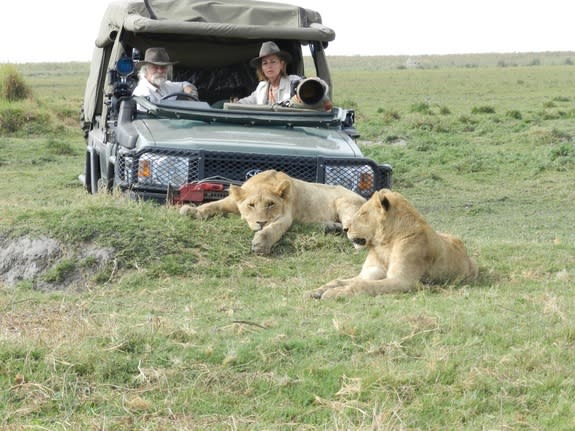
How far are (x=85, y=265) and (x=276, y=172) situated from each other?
4.53ft

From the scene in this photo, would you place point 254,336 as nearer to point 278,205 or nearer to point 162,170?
point 278,205

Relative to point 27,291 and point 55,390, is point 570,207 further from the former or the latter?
point 55,390

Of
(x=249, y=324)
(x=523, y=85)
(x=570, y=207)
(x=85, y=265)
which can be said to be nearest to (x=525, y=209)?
(x=570, y=207)

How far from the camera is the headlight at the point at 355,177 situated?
7434mm

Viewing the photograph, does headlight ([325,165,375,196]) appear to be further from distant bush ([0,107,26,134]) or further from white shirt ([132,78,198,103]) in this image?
distant bush ([0,107,26,134])

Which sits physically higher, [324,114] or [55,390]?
[324,114]

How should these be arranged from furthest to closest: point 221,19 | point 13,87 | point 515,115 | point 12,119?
point 13,87 < point 515,115 < point 12,119 < point 221,19

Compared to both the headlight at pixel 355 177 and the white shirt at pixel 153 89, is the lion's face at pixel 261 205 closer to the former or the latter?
the headlight at pixel 355 177

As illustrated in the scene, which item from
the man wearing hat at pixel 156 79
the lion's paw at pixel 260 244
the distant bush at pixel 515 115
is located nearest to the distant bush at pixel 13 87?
the distant bush at pixel 515 115

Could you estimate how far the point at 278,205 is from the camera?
6699 millimetres

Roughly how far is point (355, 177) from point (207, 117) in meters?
1.25

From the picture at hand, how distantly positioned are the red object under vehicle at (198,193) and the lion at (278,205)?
135 mm

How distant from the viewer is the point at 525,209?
11445 mm

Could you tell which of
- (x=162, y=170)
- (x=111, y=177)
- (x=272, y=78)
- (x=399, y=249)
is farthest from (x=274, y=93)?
(x=399, y=249)
